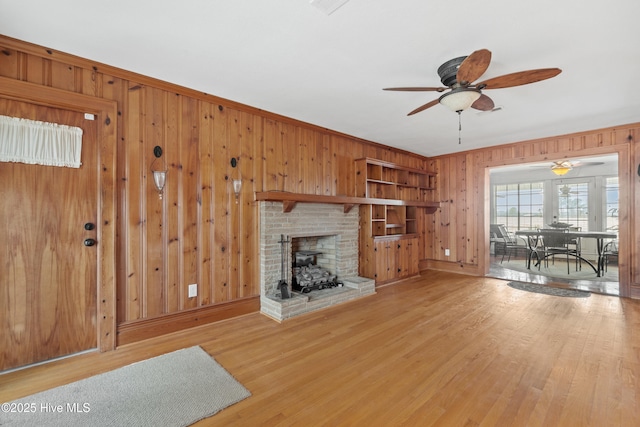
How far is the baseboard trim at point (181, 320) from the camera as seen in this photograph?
100 inches

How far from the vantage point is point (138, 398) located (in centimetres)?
180

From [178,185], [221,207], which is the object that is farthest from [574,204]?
[178,185]

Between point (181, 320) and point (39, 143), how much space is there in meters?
1.94

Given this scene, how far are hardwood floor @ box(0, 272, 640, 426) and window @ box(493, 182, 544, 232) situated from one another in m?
5.14

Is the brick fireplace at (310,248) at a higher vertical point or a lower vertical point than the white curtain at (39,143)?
lower

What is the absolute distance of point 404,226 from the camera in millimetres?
5375

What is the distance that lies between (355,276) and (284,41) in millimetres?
3318

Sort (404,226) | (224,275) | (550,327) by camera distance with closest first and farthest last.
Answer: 1. (550,327)
2. (224,275)
3. (404,226)

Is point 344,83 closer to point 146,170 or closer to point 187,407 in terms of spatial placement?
point 146,170

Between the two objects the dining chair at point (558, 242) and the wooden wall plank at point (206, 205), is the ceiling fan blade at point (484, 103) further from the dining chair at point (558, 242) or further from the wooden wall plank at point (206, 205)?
the dining chair at point (558, 242)

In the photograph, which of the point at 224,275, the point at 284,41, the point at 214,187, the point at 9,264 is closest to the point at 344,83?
the point at 284,41

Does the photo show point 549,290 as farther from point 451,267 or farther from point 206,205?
point 206,205

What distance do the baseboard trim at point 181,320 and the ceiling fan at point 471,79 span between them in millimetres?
2792

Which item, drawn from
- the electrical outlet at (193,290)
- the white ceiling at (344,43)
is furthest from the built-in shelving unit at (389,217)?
the electrical outlet at (193,290)
